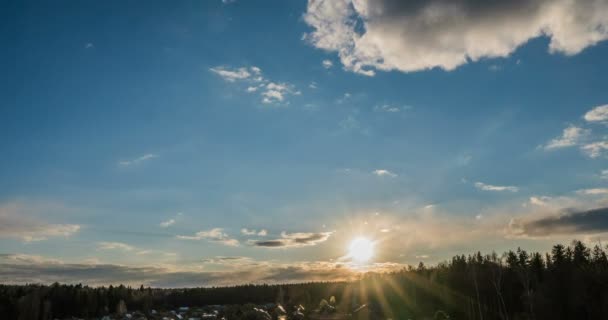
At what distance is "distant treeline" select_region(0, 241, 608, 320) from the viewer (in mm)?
64375

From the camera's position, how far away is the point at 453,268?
10644 centimetres

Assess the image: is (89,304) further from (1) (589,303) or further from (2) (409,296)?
(1) (589,303)

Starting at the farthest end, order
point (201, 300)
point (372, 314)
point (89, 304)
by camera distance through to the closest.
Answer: point (201, 300)
point (89, 304)
point (372, 314)

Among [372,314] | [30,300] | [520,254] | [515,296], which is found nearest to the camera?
[372,314]

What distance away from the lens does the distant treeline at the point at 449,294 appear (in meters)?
64.4

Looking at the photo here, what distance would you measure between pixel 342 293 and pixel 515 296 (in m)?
93.2

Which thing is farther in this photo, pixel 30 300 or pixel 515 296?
pixel 30 300

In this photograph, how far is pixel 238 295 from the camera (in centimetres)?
18625

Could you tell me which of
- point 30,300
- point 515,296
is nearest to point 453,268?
point 515,296

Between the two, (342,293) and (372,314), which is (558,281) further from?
(342,293)

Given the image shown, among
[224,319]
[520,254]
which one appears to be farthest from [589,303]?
[224,319]

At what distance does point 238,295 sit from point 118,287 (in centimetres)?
4751

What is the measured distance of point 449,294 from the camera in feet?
328

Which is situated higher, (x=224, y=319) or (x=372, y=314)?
(x=372, y=314)
